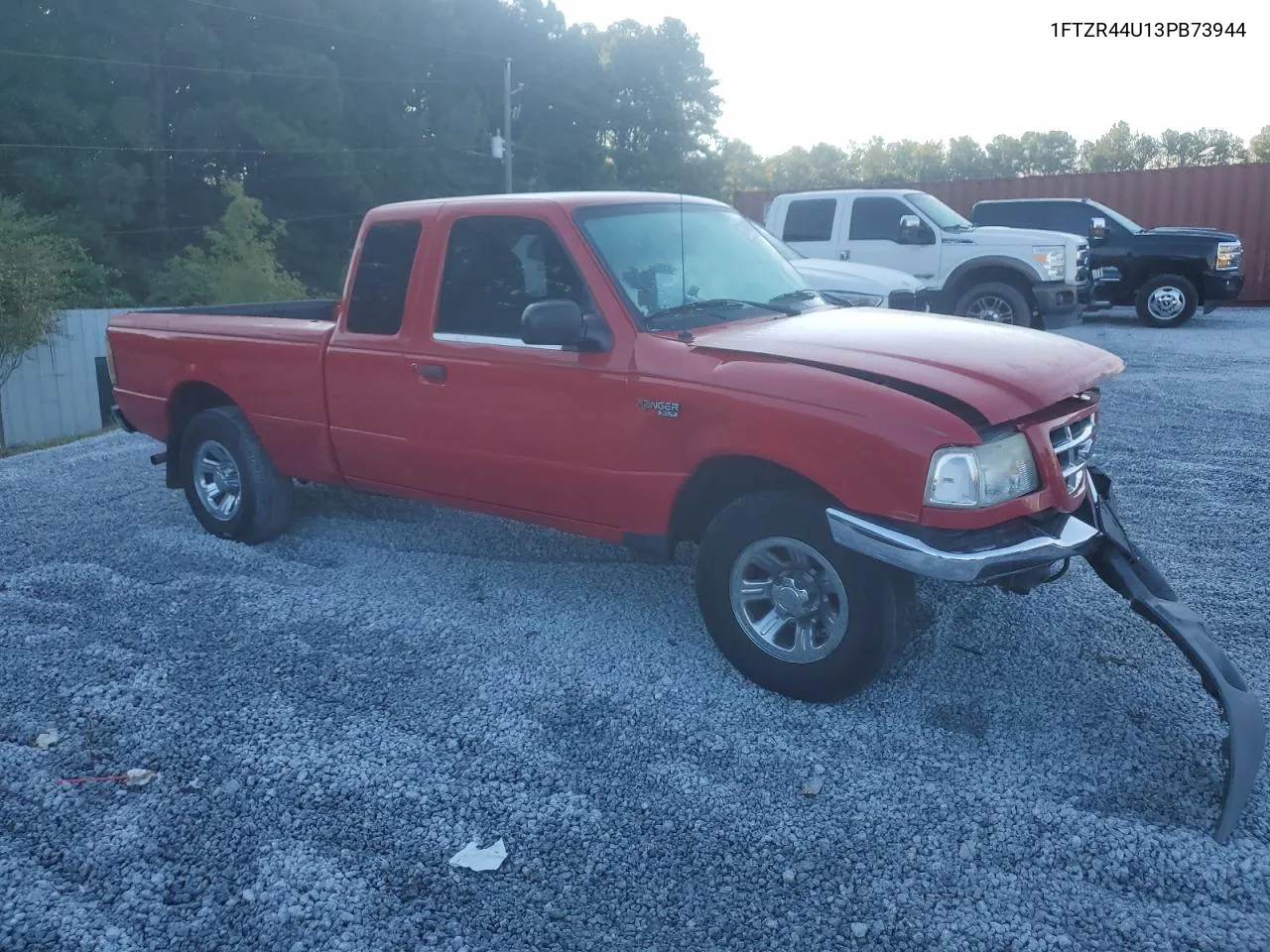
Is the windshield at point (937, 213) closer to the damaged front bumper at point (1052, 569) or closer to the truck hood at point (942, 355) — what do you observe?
the truck hood at point (942, 355)

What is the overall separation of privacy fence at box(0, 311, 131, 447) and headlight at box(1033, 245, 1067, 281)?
17.3 meters

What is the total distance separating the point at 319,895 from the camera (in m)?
3.23

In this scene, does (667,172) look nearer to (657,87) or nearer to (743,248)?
(657,87)

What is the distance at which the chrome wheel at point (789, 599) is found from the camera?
13.6ft

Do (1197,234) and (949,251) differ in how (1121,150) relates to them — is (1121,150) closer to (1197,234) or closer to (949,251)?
(1197,234)

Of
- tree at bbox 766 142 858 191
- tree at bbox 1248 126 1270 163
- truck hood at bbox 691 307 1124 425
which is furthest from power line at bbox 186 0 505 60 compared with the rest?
tree at bbox 766 142 858 191

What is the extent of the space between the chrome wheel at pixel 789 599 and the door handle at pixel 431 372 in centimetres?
181

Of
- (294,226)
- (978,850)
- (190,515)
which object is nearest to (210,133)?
(294,226)

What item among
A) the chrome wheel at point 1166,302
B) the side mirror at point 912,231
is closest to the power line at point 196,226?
the side mirror at point 912,231

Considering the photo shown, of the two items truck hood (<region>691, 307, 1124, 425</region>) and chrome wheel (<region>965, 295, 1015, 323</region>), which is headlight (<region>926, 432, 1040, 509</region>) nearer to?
truck hood (<region>691, 307, 1124, 425</region>)

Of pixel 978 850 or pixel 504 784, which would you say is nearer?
pixel 978 850

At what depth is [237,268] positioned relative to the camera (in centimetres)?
2838

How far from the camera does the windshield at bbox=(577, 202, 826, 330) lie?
15.8ft

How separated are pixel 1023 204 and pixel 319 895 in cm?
1728
